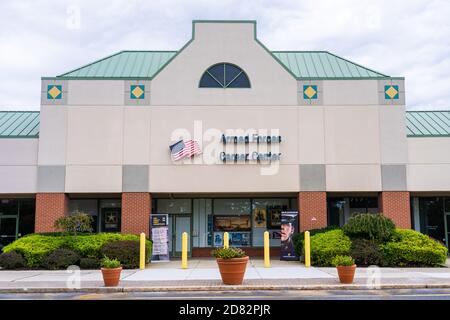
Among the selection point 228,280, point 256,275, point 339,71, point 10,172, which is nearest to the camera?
point 228,280

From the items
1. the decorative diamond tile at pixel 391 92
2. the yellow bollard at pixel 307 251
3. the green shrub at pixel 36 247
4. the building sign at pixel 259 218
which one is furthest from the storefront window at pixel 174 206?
the decorative diamond tile at pixel 391 92

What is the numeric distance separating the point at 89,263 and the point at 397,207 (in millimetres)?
14892

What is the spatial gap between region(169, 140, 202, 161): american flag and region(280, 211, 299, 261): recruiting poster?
547 centimetres

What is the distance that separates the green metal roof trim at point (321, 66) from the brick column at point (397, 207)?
6.12 metres

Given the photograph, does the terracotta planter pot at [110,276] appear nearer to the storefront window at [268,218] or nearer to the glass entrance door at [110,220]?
the glass entrance door at [110,220]

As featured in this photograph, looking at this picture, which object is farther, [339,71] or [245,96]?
[339,71]

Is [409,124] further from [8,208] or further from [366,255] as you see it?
[8,208]

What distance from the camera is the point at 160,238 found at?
877 inches

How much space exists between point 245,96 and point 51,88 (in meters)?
9.93

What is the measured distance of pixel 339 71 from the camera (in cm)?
2555

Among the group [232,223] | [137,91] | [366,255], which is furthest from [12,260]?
[366,255]

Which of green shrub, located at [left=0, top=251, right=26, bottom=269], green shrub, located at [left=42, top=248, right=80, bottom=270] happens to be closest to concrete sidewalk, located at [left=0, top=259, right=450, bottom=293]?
green shrub, located at [left=0, top=251, right=26, bottom=269]
